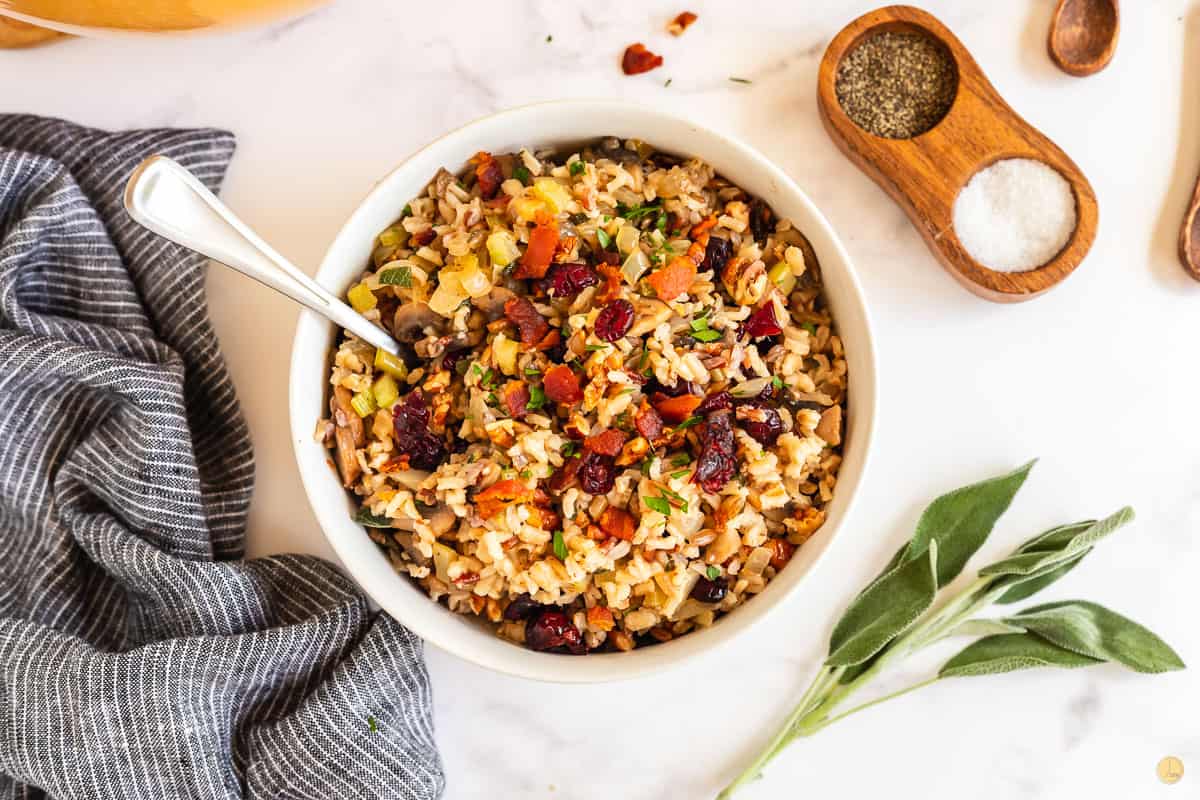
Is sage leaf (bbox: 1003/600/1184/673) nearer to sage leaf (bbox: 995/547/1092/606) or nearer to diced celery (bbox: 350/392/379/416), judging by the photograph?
sage leaf (bbox: 995/547/1092/606)

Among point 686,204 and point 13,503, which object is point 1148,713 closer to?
point 686,204

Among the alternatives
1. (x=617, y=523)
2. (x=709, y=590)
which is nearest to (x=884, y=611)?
(x=709, y=590)

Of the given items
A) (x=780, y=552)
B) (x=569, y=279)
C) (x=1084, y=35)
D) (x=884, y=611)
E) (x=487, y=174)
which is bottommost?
(x=884, y=611)

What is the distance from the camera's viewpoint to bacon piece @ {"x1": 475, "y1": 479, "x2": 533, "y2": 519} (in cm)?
190

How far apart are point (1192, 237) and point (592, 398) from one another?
1462 mm

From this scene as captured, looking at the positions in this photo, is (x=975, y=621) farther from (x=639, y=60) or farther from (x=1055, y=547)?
(x=639, y=60)

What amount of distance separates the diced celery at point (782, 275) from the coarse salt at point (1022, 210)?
488mm

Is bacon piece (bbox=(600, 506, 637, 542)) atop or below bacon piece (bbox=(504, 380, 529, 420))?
below

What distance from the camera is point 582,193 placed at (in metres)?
2.00

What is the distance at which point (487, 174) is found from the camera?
2.08m

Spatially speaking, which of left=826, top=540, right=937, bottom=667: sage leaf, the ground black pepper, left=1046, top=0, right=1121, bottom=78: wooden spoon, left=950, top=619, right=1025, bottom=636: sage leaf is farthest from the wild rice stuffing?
left=1046, top=0, right=1121, bottom=78: wooden spoon

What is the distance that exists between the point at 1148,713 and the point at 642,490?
142 cm

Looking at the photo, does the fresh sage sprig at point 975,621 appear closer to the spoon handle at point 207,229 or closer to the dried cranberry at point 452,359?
the dried cranberry at point 452,359

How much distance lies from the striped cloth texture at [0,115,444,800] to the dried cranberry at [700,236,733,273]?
3.39 feet
